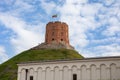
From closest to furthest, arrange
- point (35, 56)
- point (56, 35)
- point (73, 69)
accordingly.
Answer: point (73, 69), point (35, 56), point (56, 35)

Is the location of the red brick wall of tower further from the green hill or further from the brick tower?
the green hill

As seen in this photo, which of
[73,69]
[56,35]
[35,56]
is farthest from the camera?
[56,35]

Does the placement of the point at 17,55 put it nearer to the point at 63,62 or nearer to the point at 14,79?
the point at 14,79

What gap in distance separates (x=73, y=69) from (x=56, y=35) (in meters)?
76.8

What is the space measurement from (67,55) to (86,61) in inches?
2923

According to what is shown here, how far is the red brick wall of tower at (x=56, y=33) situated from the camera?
11839 centimetres

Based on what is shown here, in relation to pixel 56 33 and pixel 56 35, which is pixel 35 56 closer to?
pixel 56 35

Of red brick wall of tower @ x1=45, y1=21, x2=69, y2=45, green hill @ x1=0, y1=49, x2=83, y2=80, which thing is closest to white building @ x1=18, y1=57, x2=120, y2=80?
green hill @ x1=0, y1=49, x2=83, y2=80

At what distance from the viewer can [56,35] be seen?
11881 cm

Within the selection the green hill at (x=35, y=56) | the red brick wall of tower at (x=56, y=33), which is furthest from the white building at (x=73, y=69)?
the red brick wall of tower at (x=56, y=33)

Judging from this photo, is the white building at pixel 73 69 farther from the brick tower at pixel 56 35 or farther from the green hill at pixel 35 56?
the brick tower at pixel 56 35

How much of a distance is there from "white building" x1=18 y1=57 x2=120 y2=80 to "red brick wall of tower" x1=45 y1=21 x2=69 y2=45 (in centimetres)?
7321

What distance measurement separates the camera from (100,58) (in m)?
40.9

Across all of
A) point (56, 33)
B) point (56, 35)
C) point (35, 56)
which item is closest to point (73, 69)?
point (35, 56)
